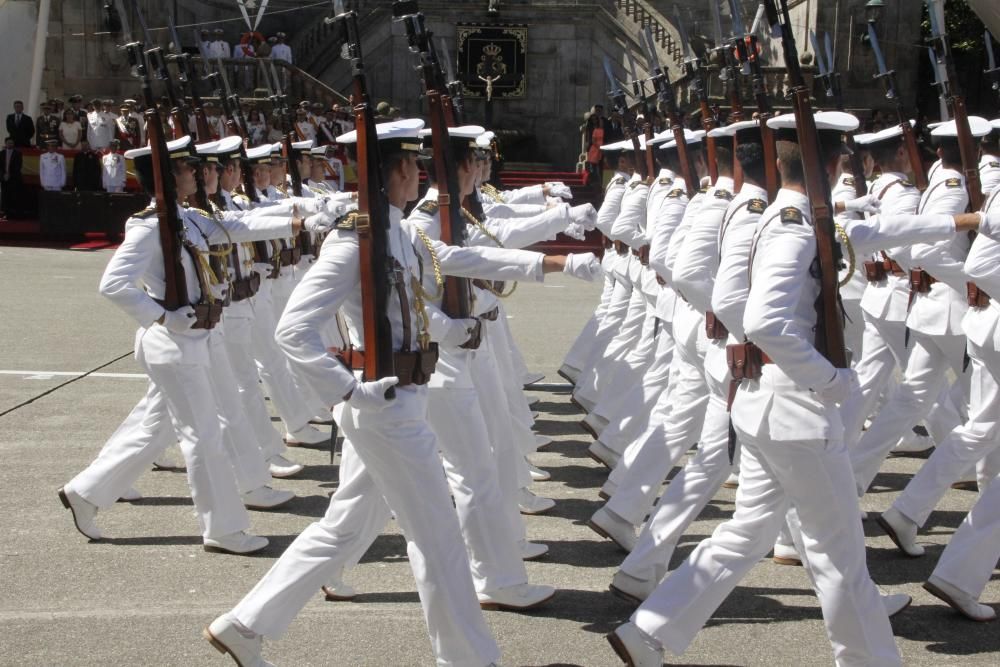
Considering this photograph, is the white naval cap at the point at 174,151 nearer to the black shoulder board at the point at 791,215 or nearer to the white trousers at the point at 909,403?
the black shoulder board at the point at 791,215

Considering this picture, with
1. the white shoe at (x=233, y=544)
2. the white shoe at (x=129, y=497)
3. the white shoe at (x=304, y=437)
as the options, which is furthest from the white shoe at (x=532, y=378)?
the white shoe at (x=233, y=544)

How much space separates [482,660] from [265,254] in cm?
525

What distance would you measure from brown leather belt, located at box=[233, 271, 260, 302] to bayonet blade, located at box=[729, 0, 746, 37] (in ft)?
11.0

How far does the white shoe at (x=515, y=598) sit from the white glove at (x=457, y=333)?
1066 millimetres

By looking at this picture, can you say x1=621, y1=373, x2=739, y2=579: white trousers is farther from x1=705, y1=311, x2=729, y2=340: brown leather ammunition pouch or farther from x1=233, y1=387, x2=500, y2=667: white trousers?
x1=233, y1=387, x2=500, y2=667: white trousers

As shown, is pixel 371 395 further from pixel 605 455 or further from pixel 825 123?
pixel 605 455

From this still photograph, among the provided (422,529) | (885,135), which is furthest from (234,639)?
(885,135)

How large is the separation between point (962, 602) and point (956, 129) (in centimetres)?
276

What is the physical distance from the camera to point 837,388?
439cm

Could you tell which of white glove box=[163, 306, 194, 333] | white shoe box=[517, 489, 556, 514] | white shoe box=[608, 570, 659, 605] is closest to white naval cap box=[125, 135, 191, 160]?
white glove box=[163, 306, 194, 333]

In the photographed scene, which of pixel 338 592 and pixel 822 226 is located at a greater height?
pixel 822 226

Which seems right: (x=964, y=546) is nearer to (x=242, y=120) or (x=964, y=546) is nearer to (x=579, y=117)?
(x=242, y=120)

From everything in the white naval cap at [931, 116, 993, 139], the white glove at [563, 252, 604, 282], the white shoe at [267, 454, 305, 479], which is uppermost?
the white naval cap at [931, 116, 993, 139]

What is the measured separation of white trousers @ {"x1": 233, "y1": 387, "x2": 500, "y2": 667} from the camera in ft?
14.8
